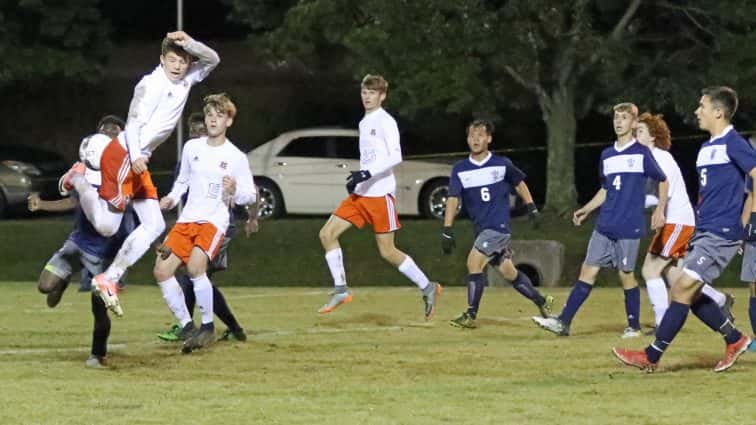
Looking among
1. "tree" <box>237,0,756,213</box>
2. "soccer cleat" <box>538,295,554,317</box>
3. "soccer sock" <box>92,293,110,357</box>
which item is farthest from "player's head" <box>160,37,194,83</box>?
"tree" <box>237,0,756,213</box>

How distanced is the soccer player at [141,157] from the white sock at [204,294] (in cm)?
55

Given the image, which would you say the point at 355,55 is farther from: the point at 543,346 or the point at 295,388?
Result: the point at 295,388

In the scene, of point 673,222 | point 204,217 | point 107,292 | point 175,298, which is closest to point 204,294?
point 175,298

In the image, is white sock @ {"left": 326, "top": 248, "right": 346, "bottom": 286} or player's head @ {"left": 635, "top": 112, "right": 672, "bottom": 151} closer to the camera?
player's head @ {"left": 635, "top": 112, "right": 672, "bottom": 151}

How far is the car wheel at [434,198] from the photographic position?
103ft

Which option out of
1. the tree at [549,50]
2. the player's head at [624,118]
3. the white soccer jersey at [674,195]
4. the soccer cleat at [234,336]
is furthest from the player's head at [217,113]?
the tree at [549,50]

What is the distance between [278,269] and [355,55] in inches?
209

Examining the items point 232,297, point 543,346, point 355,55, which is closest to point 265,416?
point 543,346

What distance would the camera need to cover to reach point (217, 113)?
13.5m

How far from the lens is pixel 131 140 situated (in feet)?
41.7

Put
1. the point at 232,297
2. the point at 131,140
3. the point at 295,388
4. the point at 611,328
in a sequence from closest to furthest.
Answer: the point at 295,388, the point at 131,140, the point at 611,328, the point at 232,297

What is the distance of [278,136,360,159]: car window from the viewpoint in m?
32.0

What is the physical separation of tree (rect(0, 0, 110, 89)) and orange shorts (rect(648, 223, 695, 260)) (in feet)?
69.9

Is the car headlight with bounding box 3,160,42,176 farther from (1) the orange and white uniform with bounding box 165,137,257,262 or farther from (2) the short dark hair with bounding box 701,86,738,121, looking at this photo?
(2) the short dark hair with bounding box 701,86,738,121
